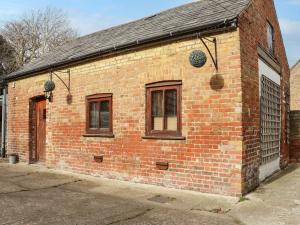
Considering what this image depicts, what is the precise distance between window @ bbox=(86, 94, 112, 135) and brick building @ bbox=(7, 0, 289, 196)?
32mm

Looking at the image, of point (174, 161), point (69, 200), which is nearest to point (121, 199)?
point (69, 200)

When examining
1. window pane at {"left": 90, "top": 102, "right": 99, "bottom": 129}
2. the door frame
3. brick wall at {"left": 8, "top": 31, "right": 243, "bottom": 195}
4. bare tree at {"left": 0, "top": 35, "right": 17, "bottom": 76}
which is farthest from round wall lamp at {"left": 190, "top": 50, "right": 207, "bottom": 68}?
bare tree at {"left": 0, "top": 35, "right": 17, "bottom": 76}

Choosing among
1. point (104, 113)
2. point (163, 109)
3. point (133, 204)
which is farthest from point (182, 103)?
point (104, 113)

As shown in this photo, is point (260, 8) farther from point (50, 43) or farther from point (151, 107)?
point (50, 43)

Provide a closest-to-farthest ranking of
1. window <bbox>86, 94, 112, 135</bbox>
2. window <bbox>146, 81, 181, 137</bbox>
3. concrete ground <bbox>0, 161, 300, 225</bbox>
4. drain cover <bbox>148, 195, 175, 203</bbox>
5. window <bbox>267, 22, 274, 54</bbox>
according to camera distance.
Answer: concrete ground <bbox>0, 161, 300, 225</bbox> → drain cover <bbox>148, 195, 175, 203</bbox> → window <bbox>146, 81, 181, 137</bbox> → window <bbox>86, 94, 112, 135</bbox> → window <bbox>267, 22, 274, 54</bbox>

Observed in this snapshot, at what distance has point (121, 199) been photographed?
6.95 meters

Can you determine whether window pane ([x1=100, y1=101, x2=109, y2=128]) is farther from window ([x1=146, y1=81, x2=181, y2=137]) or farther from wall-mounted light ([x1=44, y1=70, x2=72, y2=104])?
window ([x1=146, y1=81, x2=181, y2=137])

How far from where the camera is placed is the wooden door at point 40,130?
1234 centimetres

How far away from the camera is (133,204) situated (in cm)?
649

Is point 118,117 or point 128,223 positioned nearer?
point 128,223

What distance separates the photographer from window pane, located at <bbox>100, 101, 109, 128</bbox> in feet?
31.8

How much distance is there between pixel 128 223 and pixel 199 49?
4176 mm

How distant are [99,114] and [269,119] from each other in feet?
16.0

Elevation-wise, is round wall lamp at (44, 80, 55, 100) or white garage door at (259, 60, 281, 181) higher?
round wall lamp at (44, 80, 55, 100)
